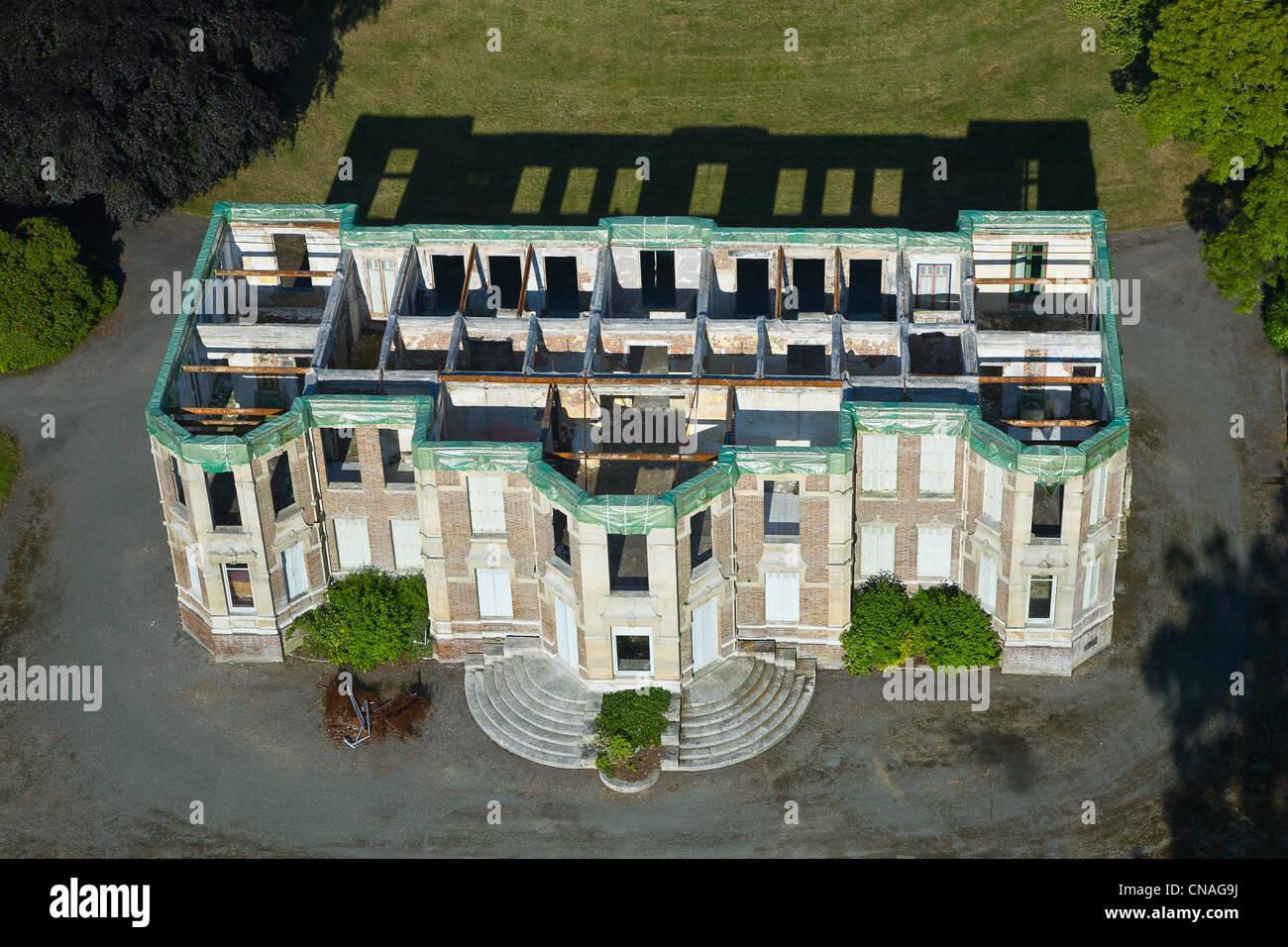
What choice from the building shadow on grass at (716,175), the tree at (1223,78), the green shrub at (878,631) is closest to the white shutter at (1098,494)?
the green shrub at (878,631)

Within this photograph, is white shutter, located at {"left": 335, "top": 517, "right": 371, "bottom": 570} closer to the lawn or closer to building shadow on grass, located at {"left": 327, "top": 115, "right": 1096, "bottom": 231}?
building shadow on grass, located at {"left": 327, "top": 115, "right": 1096, "bottom": 231}

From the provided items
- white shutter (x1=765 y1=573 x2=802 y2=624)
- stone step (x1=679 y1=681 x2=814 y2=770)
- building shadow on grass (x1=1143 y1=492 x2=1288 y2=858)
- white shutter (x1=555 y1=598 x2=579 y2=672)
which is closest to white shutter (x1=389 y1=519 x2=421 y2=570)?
white shutter (x1=555 y1=598 x2=579 y2=672)

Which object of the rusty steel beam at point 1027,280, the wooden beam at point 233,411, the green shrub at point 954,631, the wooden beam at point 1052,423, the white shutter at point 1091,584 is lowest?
the green shrub at point 954,631

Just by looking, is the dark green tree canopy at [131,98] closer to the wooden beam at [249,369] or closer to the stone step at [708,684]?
the wooden beam at [249,369]

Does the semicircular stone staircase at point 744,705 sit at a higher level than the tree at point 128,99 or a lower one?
lower

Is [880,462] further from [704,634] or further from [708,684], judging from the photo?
[708,684]
